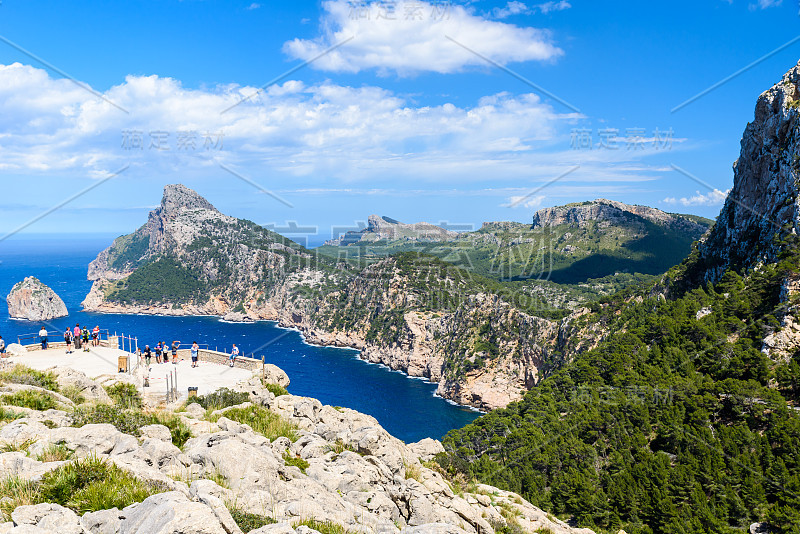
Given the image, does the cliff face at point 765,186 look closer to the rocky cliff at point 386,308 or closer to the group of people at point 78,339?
the rocky cliff at point 386,308

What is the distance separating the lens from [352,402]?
3563 inches

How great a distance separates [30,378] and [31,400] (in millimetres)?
3651

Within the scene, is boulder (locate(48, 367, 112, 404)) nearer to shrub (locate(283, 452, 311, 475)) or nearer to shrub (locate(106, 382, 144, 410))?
shrub (locate(106, 382, 144, 410))

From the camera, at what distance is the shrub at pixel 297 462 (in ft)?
41.7

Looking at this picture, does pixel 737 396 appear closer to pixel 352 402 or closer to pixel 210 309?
pixel 352 402

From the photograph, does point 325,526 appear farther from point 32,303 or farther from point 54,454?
point 32,303

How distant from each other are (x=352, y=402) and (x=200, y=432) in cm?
7921

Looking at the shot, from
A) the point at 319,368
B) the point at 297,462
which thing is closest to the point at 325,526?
the point at 297,462

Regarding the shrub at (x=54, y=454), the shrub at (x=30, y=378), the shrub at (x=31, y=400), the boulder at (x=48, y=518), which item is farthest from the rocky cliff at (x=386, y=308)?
the boulder at (x=48, y=518)

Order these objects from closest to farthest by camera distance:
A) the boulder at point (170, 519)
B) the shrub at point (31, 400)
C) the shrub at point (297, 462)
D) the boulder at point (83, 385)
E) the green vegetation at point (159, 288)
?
the boulder at point (170, 519), the shrub at point (297, 462), the shrub at point (31, 400), the boulder at point (83, 385), the green vegetation at point (159, 288)

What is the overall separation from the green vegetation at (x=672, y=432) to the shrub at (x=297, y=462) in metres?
9.09

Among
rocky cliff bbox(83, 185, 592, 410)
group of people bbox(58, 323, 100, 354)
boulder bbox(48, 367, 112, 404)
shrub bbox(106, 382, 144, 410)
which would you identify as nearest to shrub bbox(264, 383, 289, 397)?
shrub bbox(106, 382, 144, 410)

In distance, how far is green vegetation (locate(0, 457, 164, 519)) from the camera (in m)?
7.41

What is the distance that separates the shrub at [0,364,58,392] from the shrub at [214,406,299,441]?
21.8 feet
